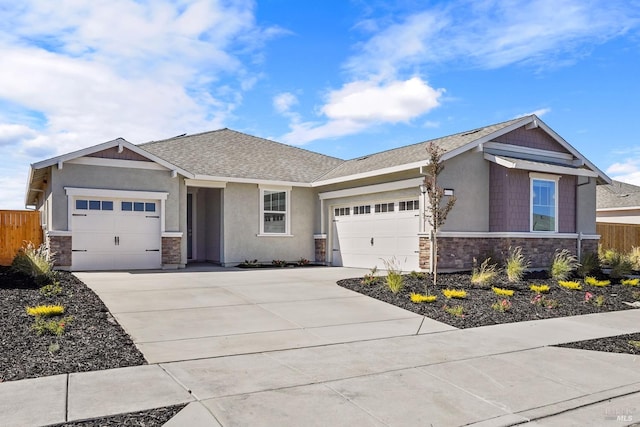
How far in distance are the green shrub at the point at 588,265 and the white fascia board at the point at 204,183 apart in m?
12.0

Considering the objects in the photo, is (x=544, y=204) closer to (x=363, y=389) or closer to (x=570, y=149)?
(x=570, y=149)

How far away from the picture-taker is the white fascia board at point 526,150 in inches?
662

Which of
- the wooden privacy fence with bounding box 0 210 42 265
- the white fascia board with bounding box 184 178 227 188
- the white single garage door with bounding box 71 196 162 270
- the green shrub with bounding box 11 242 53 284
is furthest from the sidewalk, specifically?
the wooden privacy fence with bounding box 0 210 42 265

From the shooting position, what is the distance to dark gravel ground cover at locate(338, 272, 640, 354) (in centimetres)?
983

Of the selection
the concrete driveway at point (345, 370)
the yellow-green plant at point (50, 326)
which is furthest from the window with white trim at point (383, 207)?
the yellow-green plant at point (50, 326)

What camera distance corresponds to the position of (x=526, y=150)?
1761 centimetres

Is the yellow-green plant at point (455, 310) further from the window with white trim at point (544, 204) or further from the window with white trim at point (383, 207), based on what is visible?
the window with white trim at point (544, 204)

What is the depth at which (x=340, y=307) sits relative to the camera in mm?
10672

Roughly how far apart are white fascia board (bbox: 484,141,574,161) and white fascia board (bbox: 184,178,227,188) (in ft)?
29.3

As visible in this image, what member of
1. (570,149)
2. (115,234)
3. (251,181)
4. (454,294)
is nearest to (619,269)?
(570,149)

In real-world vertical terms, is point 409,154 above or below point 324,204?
above

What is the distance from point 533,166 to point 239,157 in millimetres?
10711

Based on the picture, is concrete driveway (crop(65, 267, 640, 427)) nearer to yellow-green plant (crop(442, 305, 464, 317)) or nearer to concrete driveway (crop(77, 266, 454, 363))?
concrete driveway (crop(77, 266, 454, 363))

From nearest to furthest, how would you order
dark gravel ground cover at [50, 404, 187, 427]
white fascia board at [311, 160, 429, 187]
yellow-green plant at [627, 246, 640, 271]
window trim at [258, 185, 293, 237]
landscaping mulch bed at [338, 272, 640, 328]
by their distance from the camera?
dark gravel ground cover at [50, 404, 187, 427]
landscaping mulch bed at [338, 272, 640, 328]
white fascia board at [311, 160, 429, 187]
window trim at [258, 185, 293, 237]
yellow-green plant at [627, 246, 640, 271]
